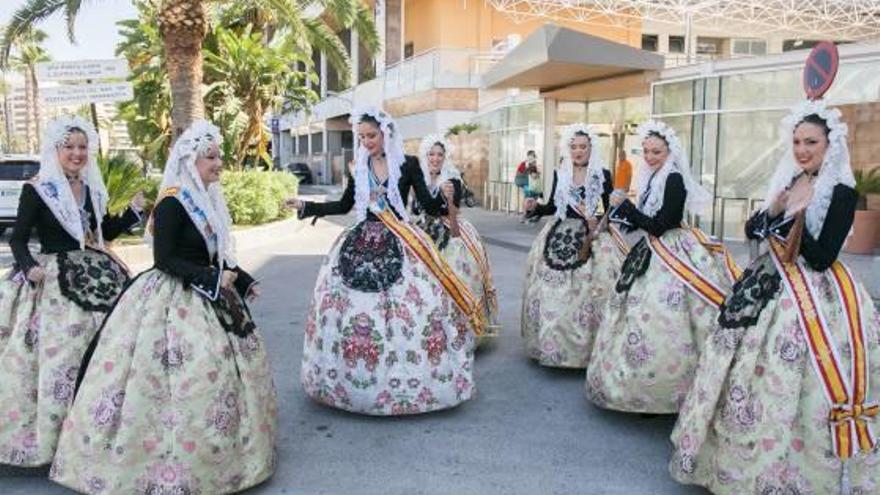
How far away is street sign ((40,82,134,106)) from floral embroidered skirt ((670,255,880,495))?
9023 millimetres

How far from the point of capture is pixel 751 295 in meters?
3.78

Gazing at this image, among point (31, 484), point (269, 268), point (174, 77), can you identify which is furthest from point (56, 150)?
point (174, 77)

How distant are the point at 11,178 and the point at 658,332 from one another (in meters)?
14.4

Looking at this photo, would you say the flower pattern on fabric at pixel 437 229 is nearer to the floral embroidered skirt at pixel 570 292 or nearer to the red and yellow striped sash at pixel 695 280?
the floral embroidered skirt at pixel 570 292

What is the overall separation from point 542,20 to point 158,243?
1198 inches

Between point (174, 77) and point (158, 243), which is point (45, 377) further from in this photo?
point (174, 77)

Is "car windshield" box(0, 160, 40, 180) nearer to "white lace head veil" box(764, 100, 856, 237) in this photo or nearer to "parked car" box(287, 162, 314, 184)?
"white lace head veil" box(764, 100, 856, 237)

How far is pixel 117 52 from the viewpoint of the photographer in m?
24.1

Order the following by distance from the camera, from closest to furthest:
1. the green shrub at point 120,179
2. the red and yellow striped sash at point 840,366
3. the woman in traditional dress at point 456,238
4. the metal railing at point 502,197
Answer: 1. the red and yellow striped sash at point 840,366
2. the woman in traditional dress at point 456,238
3. the green shrub at point 120,179
4. the metal railing at point 502,197

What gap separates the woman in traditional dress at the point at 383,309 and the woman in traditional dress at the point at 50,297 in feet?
4.11

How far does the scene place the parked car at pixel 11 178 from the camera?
15133mm

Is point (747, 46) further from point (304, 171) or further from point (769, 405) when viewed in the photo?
point (769, 405)

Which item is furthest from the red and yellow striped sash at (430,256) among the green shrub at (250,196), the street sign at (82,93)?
the green shrub at (250,196)

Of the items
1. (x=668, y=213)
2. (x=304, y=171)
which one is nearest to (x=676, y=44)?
(x=304, y=171)
